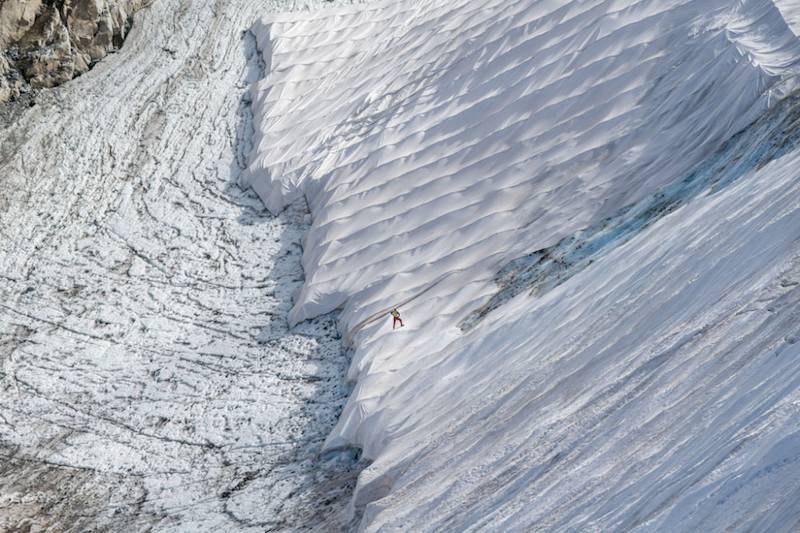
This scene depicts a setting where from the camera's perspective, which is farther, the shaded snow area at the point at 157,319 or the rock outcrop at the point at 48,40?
the rock outcrop at the point at 48,40

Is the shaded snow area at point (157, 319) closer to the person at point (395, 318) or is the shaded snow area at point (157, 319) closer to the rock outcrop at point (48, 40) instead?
the rock outcrop at point (48, 40)

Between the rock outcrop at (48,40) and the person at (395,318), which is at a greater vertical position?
the rock outcrop at (48,40)

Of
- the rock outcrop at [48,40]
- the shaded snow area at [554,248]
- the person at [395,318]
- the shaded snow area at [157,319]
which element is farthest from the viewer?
the rock outcrop at [48,40]

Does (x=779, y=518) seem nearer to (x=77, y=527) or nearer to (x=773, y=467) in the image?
(x=773, y=467)

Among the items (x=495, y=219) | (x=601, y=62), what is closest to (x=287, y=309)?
(x=495, y=219)

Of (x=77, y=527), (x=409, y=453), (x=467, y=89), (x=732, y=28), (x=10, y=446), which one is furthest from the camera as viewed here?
(x=467, y=89)

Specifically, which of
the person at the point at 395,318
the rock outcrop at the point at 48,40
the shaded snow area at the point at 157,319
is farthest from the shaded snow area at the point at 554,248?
the rock outcrop at the point at 48,40

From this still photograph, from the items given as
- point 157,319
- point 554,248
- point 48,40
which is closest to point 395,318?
point 554,248
